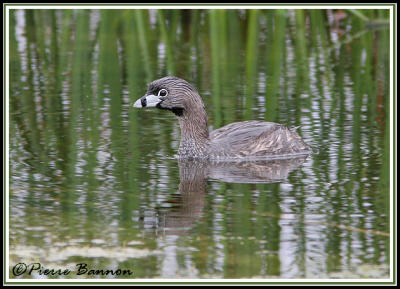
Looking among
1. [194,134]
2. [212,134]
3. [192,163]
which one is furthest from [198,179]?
[212,134]

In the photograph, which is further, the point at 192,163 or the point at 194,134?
the point at 194,134

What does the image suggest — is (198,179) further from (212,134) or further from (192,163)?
(212,134)

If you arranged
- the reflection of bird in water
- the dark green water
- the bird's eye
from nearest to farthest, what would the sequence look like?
the dark green water → the reflection of bird in water → the bird's eye

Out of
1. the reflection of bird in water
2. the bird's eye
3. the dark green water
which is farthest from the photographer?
the bird's eye

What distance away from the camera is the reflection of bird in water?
9695 mm

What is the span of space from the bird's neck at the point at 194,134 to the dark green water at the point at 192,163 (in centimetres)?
31

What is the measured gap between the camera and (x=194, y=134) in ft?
42.1

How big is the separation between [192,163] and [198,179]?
0.97m

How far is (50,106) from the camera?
15000mm

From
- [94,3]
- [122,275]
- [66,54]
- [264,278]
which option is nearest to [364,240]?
[264,278]

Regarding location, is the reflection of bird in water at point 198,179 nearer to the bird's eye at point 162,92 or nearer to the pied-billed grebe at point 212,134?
the pied-billed grebe at point 212,134

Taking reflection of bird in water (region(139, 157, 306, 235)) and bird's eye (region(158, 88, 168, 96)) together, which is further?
bird's eye (region(158, 88, 168, 96))

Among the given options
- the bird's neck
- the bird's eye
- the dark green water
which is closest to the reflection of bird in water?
the dark green water

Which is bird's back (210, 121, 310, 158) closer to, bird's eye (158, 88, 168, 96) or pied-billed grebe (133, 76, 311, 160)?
pied-billed grebe (133, 76, 311, 160)
